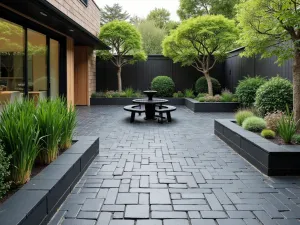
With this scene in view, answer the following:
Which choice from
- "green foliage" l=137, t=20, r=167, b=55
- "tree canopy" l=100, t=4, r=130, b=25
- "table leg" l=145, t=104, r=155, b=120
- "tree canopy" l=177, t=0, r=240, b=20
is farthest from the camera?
"tree canopy" l=100, t=4, r=130, b=25

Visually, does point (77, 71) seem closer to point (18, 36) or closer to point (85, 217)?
point (18, 36)

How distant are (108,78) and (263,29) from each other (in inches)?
426

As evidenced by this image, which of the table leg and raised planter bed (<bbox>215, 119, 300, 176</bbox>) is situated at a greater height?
the table leg

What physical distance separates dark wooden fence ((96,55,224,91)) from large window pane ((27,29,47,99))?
291 inches

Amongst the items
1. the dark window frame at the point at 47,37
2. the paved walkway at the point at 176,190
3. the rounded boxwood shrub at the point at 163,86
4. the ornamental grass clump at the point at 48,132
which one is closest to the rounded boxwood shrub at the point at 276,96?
the paved walkway at the point at 176,190

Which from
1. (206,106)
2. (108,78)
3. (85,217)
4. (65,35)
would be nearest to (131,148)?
(85,217)

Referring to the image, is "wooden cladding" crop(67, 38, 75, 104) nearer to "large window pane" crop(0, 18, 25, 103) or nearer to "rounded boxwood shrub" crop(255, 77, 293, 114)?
"large window pane" crop(0, 18, 25, 103)

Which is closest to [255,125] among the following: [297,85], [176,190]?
[297,85]

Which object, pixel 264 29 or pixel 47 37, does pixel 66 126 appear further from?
pixel 47 37

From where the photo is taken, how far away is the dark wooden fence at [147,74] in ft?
51.7

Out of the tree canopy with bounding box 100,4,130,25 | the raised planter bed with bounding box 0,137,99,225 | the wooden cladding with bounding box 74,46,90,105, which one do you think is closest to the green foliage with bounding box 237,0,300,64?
the raised planter bed with bounding box 0,137,99,225

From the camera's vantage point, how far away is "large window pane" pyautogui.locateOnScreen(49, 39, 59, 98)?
888 cm

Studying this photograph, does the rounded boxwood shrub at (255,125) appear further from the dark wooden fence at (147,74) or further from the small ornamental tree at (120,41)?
the dark wooden fence at (147,74)

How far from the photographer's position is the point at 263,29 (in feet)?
18.9
